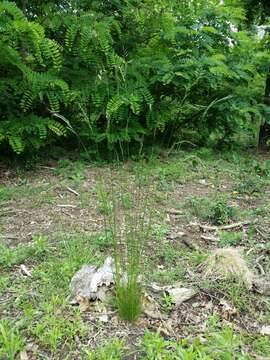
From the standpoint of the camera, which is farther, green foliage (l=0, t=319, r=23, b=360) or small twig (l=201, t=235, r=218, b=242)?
small twig (l=201, t=235, r=218, b=242)

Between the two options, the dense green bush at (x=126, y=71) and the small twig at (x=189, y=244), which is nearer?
the small twig at (x=189, y=244)

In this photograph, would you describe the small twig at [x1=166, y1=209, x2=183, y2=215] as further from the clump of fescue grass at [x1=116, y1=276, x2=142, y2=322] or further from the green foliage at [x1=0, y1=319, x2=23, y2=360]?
the green foliage at [x1=0, y1=319, x2=23, y2=360]

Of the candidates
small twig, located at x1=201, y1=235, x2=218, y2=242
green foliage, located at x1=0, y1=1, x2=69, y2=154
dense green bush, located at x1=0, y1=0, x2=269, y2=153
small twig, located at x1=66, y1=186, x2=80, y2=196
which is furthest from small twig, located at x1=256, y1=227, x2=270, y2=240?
green foliage, located at x1=0, y1=1, x2=69, y2=154

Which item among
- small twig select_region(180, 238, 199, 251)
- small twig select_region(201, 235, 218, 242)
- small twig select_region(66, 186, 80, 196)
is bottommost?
small twig select_region(201, 235, 218, 242)

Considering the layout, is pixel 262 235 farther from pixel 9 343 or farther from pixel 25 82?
pixel 25 82

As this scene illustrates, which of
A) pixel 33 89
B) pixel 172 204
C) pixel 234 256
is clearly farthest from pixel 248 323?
pixel 33 89

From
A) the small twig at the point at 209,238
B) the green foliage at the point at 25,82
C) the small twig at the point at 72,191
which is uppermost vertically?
the green foliage at the point at 25,82

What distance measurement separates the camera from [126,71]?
3.83m

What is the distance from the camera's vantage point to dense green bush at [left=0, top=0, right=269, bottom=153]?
3.56m

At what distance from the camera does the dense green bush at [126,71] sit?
11.7 ft

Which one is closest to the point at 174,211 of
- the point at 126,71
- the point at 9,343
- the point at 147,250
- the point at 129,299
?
the point at 147,250

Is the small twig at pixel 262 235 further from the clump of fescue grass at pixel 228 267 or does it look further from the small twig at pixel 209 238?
the clump of fescue grass at pixel 228 267

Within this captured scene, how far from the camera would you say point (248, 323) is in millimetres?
1841

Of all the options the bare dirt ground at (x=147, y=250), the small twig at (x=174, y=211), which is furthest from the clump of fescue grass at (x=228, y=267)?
the small twig at (x=174, y=211)
